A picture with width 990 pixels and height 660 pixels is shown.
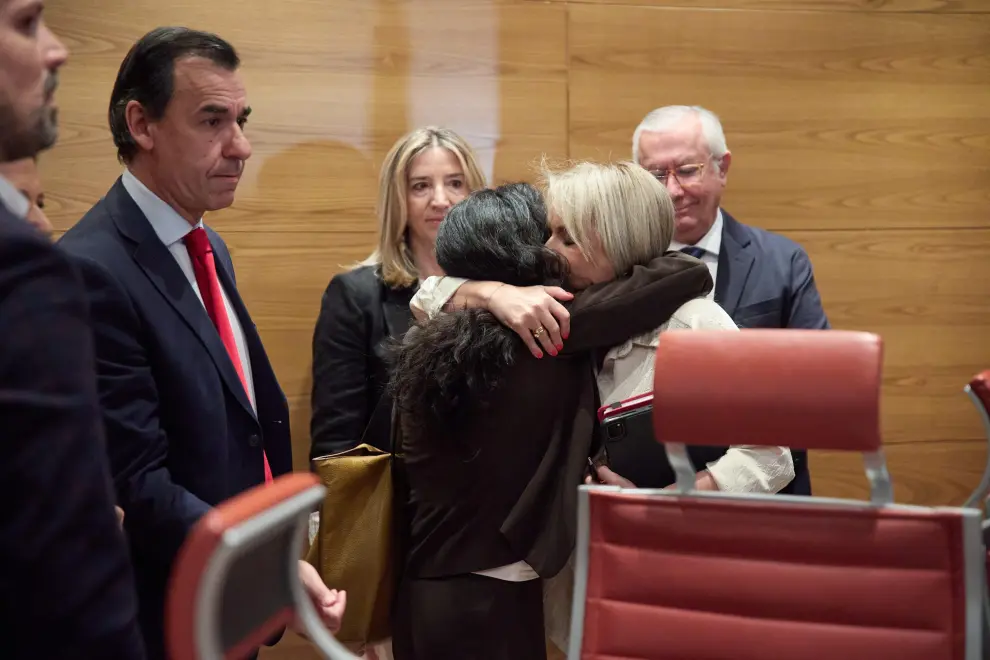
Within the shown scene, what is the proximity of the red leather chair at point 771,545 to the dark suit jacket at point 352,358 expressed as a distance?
1.13m

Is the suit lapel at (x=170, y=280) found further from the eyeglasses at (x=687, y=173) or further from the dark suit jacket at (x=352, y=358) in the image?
the eyeglasses at (x=687, y=173)

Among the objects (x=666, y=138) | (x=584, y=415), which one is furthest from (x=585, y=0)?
(x=584, y=415)

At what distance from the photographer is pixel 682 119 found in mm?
2859

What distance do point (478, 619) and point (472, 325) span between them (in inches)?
21.9

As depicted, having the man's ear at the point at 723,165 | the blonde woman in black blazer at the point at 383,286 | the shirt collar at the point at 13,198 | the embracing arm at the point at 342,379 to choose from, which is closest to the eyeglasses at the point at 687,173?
the man's ear at the point at 723,165

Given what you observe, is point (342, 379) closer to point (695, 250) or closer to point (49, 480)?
point (695, 250)

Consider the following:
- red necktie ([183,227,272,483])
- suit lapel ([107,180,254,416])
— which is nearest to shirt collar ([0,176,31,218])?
suit lapel ([107,180,254,416])

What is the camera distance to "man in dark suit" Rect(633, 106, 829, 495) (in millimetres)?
2707

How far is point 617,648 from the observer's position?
1.61m

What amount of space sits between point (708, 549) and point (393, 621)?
78cm

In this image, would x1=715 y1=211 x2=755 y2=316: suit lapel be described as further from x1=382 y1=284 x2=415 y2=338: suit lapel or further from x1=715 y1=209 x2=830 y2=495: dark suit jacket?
x1=382 y1=284 x2=415 y2=338: suit lapel

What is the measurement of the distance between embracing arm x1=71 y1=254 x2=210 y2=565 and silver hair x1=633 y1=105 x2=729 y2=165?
1.63 meters

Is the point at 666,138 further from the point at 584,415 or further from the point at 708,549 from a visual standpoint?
the point at 708,549

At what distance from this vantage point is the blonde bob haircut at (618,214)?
1.86m
